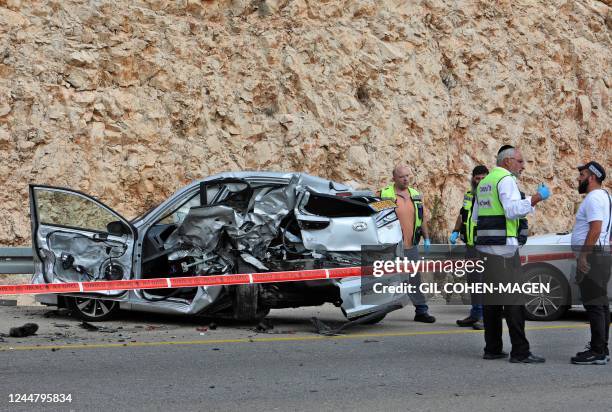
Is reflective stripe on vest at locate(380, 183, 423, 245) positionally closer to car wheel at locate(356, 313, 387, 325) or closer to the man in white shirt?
car wheel at locate(356, 313, 387, 325)

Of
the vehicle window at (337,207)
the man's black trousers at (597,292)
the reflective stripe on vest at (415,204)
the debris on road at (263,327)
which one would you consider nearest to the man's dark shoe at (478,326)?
the reflective stripe on vest at (415,204)

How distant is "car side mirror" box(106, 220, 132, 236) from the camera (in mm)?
10461

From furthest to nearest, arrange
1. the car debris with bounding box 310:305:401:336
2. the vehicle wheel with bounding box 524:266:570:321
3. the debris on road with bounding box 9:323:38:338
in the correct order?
→ 1. the vehicle wheel with bounding box 524:266:570:321
2. the car debris with bounding box 310:305:401:336
3. the debris on road with bounding box 9:323:38:338

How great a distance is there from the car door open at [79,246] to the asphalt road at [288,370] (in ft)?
2.03

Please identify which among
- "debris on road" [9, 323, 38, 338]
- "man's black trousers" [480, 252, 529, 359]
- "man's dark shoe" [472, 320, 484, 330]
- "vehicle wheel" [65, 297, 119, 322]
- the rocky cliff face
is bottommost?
"man's dark shoe" [472, 320, 484, 330]

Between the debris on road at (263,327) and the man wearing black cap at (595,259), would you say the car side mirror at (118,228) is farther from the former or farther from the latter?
the man wearing black cap at (595,259)

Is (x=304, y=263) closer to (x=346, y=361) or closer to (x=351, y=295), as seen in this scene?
(x=351, y=295)

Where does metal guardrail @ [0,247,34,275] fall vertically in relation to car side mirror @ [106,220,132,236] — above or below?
below

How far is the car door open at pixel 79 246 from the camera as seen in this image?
10391 mm

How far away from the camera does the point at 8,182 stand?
51.0 feet

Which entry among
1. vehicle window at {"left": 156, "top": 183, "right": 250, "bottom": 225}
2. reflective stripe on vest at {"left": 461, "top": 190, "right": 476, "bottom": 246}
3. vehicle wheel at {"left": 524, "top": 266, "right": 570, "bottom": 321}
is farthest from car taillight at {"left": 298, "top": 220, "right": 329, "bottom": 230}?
vehicle wheel at {"left": 524, "top": 266, "right": 570, "bottom": 321}

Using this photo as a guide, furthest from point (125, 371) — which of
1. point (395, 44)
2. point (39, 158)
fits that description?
point (395, 44)

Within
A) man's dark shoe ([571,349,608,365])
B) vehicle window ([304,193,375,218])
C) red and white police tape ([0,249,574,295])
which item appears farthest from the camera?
vehicle window ([304,193,375,218])

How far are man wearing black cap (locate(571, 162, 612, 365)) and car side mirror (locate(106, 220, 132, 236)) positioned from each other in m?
5.17
